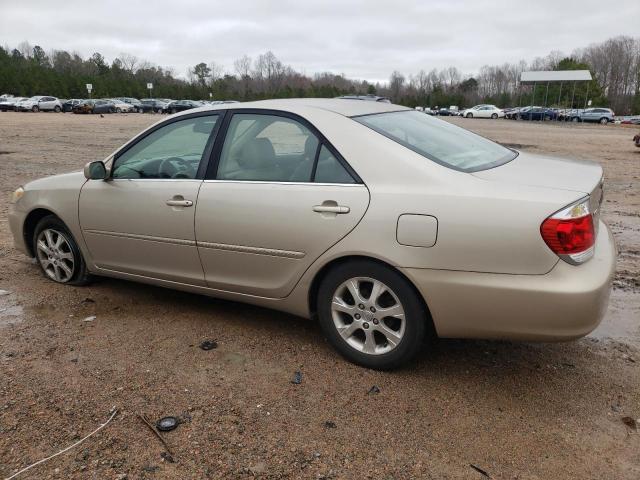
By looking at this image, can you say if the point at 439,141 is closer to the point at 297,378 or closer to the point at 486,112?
the point at 297,378

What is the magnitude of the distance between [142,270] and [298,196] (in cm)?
159

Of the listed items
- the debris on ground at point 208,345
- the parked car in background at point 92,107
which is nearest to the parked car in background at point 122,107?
the parked car in background at point 92,107

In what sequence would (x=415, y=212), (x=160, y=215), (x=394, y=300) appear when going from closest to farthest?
(x=415, y=212) < (x=394, y=300) < (x=160, y=215)

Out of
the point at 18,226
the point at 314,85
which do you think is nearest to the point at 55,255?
the point at 18,226

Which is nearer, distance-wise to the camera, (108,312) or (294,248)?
(294,248)

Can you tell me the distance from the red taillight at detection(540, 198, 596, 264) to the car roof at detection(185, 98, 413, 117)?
1480 millimetres

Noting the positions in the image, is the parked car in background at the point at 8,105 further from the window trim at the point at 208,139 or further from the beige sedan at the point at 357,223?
the window trim at the point at 208,139

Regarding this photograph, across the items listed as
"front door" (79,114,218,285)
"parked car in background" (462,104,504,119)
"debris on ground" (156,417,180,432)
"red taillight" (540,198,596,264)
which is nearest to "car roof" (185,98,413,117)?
"front door" (79,114,218,285)

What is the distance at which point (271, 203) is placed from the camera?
358 cm

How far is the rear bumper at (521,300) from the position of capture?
288 cm

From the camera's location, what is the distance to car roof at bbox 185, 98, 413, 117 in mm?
3777

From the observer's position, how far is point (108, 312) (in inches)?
176

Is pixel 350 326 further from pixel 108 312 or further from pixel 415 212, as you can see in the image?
pixel 108 312

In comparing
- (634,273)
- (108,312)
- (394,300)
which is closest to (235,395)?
(394,300)
